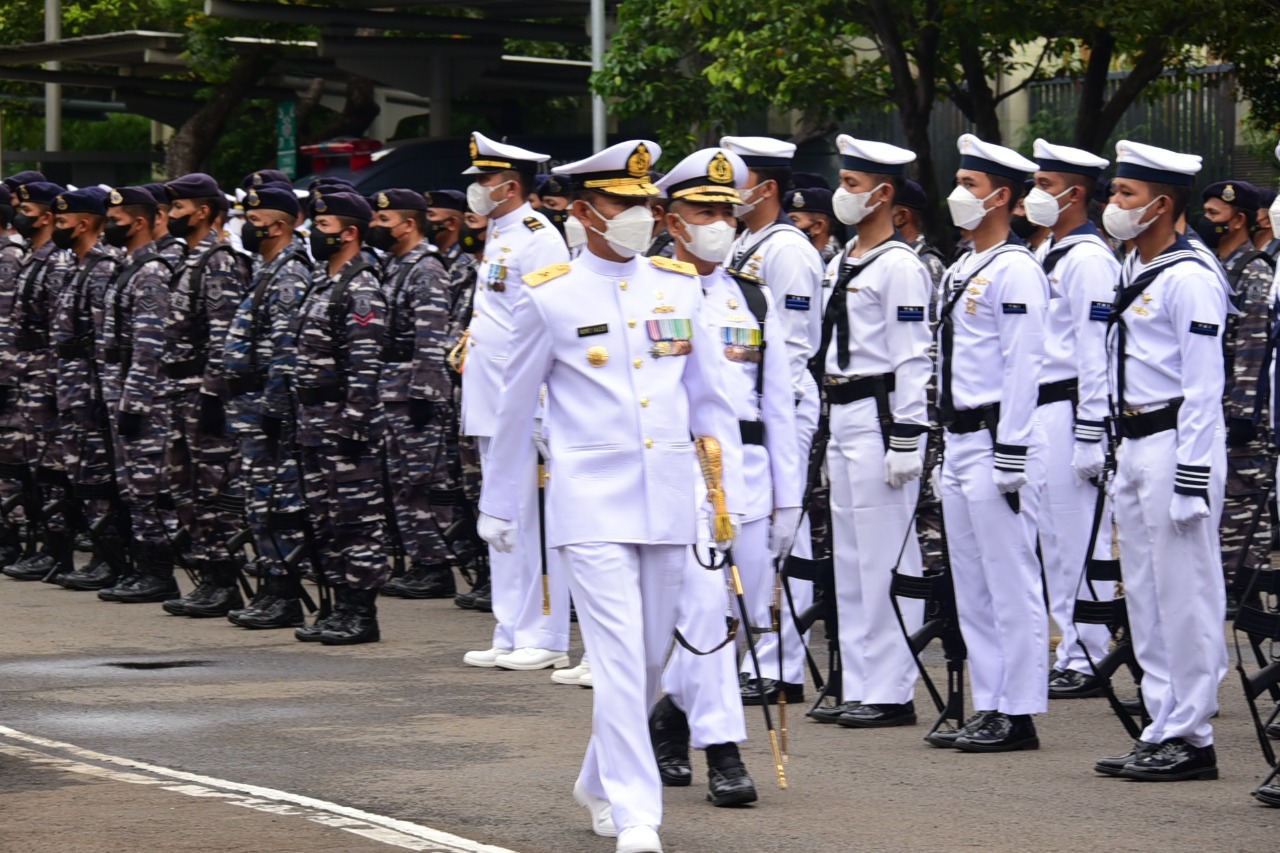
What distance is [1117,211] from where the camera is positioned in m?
8.28

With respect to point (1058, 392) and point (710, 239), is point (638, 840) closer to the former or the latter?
point (710, 239)

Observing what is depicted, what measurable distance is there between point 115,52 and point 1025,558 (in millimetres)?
27913

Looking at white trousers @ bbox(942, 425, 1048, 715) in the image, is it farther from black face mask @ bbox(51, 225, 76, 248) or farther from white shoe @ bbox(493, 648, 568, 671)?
black face mask @ bbox(51, 225, 76, 248)

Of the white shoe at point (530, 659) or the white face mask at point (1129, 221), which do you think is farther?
the white shoe at point (530, 659)

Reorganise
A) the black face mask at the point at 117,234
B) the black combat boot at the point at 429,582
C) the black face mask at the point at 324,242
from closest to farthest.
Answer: the black face mask at the point at 324,242 < the black face mask at the point at 117,234 < the black combat boot at the point at 429,582

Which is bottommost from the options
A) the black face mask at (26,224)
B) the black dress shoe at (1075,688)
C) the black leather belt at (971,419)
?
the black dress shoe at (1075,688)

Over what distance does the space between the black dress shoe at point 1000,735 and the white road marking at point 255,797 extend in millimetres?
2420

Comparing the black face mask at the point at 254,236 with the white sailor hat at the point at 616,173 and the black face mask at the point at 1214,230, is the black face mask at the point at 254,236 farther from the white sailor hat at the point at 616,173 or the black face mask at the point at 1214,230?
the black face mask at the point at 1214,230

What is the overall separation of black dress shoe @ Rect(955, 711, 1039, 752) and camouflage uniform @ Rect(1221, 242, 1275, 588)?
415 cm

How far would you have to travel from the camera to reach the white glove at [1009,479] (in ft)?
27.9

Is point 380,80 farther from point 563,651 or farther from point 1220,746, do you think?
point 1220,746

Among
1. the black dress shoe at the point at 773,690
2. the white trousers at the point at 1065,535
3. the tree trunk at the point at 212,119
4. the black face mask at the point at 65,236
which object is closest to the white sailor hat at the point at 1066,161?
the white trousers at the point at 1065,535

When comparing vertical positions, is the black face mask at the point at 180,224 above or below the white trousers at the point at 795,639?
above

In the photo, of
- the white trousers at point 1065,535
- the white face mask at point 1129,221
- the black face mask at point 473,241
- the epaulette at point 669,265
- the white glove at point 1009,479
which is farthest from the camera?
the black face mask at point 473,241
